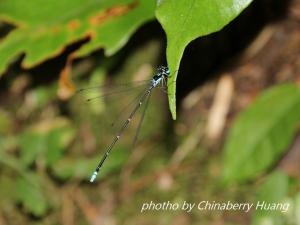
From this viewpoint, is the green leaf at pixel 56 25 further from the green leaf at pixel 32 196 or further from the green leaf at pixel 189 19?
the green leaf at pixel 189 19

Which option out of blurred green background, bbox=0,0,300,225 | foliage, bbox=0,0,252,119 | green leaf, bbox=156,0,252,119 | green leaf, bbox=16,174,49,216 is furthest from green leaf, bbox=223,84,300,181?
green leaf, bbox=156,0,252,119

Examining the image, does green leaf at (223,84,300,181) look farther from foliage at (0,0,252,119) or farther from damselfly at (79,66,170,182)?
foliage at (0,0,252,119)

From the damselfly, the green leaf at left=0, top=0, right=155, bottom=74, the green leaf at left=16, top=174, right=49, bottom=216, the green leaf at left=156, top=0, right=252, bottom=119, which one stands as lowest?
the green leaf at left=156, top=0, right=252, bottom=119

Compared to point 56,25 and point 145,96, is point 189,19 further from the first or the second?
point 145,96

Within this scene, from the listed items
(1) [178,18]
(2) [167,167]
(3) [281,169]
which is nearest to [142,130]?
(2) [167,167]

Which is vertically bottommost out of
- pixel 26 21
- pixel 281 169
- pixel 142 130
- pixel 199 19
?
pixel 199 19

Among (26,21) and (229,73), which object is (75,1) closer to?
(26,21)
